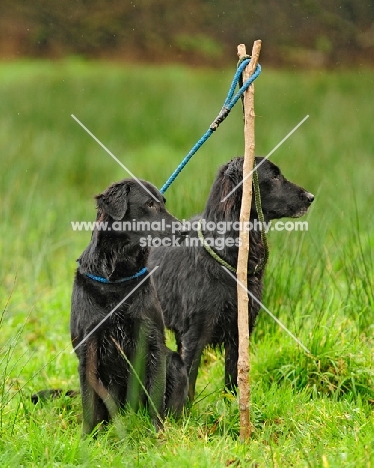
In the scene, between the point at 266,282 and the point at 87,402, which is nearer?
the point at 87,402

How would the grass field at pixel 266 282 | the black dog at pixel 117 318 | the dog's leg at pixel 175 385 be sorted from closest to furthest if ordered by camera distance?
the grass field at pixel 266 282 → the black dog at pixel 117 318 → the dog's leg at pixel 175 385

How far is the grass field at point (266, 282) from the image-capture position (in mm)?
3598

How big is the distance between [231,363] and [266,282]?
82 cm

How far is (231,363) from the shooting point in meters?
4.61

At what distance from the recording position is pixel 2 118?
13398mm

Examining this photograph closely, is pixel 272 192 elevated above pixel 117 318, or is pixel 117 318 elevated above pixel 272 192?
pixel 272 192

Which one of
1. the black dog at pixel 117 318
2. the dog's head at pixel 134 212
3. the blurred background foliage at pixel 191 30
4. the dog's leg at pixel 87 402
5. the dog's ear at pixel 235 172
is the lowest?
the dog's leg at pixel 87 402

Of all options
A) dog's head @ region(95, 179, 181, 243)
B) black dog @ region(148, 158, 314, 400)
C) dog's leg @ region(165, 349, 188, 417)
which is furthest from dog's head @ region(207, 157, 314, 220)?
dog's leg @ region(165, 349, 188, 417)

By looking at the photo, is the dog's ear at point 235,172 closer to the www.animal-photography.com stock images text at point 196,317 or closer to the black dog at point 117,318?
the www.animal-photography.com stock images text at point 196,317

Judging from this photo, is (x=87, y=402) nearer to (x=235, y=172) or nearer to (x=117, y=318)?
(x=117, y=318)

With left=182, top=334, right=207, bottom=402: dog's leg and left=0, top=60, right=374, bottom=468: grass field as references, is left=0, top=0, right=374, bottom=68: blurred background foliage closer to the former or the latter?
left=0, top=60, right=374, bottom=468: grass field

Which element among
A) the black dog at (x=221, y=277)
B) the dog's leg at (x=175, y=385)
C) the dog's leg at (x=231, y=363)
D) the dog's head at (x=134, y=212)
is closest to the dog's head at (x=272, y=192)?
the black dog at (x=221, y=277)

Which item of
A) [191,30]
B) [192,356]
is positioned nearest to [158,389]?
[192,356]

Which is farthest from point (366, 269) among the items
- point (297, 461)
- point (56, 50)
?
point (56, 50)
